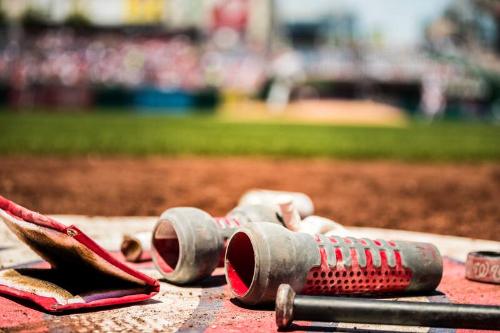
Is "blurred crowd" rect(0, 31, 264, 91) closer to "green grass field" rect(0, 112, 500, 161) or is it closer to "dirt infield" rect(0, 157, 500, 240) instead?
"green grass field" rect(0, 112, 500, 161)

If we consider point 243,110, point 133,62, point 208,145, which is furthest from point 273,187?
point 133,62

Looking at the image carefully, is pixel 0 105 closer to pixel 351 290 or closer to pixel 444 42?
pixel 444 42

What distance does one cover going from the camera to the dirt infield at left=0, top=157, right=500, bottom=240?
21.1 feet

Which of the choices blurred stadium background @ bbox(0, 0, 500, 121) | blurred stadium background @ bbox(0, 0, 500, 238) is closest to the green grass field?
blurred stadium background @ bbox(0, 0, 500, 238)

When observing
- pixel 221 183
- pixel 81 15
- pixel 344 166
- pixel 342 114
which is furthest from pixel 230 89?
pixel 221 183

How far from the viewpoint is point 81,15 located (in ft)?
145

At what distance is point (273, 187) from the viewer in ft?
27.7

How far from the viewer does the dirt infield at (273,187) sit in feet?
21.1

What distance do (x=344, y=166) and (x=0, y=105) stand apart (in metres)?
24.1

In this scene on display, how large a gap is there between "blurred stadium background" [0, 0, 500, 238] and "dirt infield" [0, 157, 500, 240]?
0.03 metres

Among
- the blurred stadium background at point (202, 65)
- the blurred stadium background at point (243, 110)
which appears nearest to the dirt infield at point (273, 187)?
the blurred stadium background at point (243, 110)

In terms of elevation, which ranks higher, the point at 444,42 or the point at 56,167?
the point at 444,42

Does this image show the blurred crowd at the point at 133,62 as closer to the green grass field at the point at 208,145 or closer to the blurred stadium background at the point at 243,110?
the blurred stadium background at the point at 243,110

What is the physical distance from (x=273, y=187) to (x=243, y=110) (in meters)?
29.2
